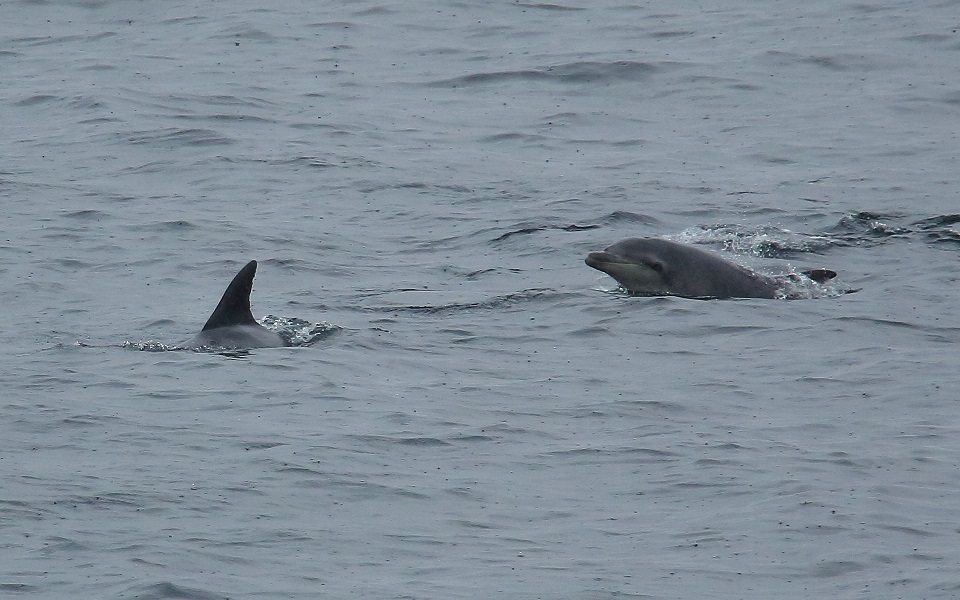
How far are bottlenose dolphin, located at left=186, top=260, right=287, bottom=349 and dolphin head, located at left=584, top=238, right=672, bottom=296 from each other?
11.9 ft

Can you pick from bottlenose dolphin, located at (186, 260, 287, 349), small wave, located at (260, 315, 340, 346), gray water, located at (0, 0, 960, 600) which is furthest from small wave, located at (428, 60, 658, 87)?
bottlenose dolphin, located at (186, 260, 287, 349)

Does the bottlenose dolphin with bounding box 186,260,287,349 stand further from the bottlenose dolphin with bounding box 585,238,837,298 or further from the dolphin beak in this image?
the bottlenose dolphin with bounding box 585,238,837,298

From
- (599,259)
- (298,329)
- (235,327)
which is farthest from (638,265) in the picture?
(235,327)

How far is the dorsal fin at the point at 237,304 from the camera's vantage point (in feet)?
48.9

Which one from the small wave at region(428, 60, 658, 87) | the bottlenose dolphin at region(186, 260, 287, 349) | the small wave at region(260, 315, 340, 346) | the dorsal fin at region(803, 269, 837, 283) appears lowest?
the small wave at region(260, 315, 340, 346)

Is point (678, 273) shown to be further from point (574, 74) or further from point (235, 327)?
point (574, 74)

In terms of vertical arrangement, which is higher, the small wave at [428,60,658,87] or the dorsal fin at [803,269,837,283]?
the small wave at [428,60,658,87]

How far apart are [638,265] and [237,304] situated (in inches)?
169

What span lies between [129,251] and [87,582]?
9.77 metres

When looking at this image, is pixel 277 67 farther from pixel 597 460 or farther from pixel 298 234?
pixel 597 460

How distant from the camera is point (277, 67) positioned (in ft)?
97.5

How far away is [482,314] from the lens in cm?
1639

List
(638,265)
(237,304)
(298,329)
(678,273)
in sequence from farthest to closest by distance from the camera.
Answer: (638,265), (678,273), (298,329), (237,304)

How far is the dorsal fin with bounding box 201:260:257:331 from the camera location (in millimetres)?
14898
